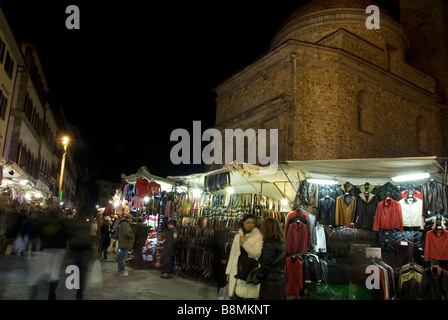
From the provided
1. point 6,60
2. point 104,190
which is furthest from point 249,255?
point 104,190

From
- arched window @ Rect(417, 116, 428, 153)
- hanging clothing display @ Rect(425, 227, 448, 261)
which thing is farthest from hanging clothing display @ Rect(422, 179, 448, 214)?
arched window @ Rect(417, 116, 428, 153)

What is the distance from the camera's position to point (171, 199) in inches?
459

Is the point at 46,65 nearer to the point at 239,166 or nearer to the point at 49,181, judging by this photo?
the point at 49,181

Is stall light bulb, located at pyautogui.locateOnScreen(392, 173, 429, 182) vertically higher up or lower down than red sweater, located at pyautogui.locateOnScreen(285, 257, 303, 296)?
higher up

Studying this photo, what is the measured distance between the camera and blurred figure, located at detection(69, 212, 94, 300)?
5.91 meters

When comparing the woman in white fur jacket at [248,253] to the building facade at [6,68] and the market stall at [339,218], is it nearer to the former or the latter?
the market stall at [339,218]

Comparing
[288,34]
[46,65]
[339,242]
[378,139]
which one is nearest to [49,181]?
[46,65]

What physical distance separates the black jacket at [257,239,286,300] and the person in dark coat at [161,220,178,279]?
17.0ft

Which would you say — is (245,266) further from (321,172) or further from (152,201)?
(152,201)

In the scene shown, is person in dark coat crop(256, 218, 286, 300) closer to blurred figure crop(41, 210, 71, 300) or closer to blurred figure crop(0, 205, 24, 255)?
blurred figure crop(41, 210, 71, 300)

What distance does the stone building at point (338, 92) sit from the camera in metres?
16.5

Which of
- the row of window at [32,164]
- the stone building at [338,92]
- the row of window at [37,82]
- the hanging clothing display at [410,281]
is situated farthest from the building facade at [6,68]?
the hanging clothing display at [410,281]

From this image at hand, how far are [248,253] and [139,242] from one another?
6.56 m
